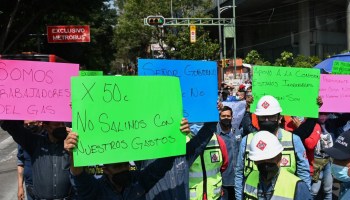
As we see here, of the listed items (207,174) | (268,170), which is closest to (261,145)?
(268,170)

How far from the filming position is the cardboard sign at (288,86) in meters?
4.93

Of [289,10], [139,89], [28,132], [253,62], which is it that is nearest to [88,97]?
[139,89]

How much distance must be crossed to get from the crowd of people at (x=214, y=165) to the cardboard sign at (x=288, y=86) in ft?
0.68

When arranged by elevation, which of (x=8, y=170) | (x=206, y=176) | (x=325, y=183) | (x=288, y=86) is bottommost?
(x=8, y=170)

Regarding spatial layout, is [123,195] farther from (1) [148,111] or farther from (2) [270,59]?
(2) [270,59]

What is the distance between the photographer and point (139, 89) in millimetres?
3090

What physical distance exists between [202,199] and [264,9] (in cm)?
→ 4444

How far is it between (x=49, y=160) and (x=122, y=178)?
1.31 metres

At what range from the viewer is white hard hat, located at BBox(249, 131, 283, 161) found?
3.22 meters

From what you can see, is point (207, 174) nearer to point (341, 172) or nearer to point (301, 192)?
point (301, 192)

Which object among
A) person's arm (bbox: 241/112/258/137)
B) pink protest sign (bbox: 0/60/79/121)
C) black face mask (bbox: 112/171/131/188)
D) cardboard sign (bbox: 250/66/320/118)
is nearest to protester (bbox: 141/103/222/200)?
black face mask (bbox: 112/171/131/188)

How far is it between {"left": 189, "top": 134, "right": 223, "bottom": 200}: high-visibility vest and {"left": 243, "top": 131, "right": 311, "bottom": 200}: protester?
1.05m

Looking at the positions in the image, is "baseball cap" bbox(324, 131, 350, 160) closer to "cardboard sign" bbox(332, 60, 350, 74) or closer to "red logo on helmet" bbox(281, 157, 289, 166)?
"red logo on helmet" bbox(281, 157, 289, 166)

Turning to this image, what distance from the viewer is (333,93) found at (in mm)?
5621
